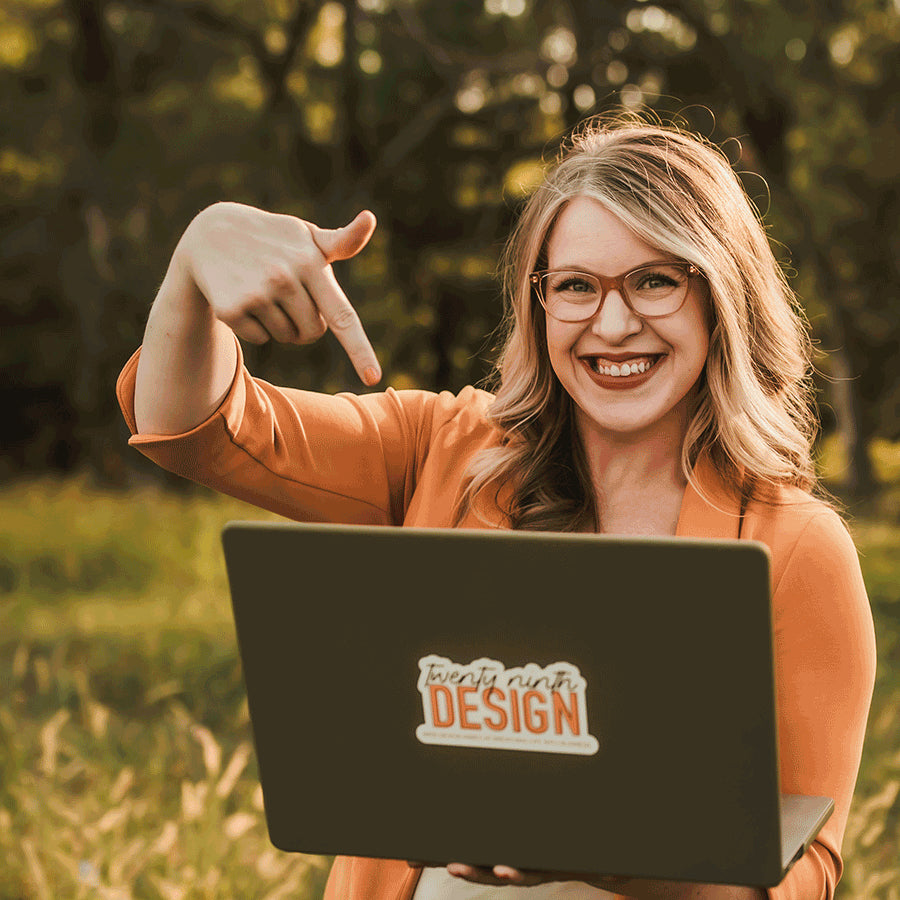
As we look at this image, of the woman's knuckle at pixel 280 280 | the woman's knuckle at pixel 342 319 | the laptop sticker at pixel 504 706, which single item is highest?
the woman's knuckle at pixel 280 280

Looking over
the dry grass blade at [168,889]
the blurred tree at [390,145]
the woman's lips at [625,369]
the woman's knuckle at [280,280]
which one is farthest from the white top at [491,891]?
the blurred tree at [390,145]

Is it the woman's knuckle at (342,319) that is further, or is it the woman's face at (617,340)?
the woman's face at (617,340)

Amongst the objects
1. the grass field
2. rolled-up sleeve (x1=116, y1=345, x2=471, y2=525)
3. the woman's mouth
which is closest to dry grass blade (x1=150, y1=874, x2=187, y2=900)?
the grass field

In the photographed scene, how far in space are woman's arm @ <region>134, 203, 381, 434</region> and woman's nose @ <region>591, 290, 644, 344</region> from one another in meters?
0.34

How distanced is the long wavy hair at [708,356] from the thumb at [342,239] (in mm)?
329

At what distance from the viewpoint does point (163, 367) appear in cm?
158

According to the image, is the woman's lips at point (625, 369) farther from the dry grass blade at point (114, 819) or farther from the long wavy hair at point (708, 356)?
the dry grass blade at point (114, 819)

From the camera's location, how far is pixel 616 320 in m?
1.55

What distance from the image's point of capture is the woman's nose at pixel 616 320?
1548 mm

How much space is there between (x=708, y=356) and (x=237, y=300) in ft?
2.19

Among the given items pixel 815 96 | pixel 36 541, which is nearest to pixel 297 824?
pixel 36 541

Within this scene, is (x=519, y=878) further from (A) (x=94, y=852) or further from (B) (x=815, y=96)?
(B) (x=815, y=96)

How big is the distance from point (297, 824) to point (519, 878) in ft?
0.79

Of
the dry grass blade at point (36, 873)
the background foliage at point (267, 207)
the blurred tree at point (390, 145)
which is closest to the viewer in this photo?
the dry grass blade at point (36, 873)
